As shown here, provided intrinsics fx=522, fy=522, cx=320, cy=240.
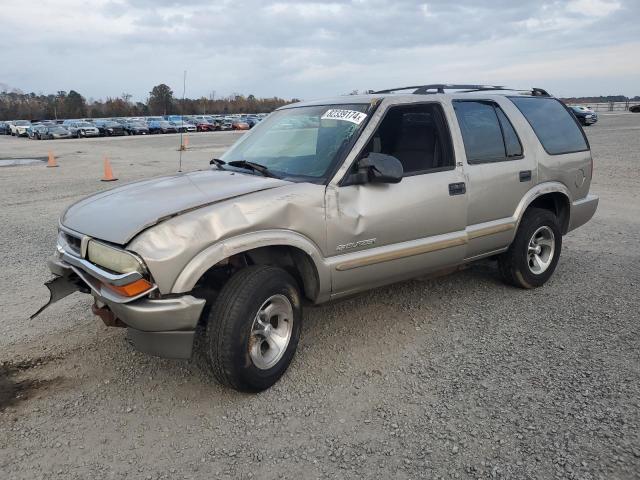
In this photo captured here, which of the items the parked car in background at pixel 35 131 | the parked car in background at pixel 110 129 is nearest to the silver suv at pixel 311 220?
the parked car in background at pixel 35 131

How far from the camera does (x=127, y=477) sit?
8.67 ft

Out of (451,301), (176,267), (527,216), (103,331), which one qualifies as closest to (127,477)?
(176,267)

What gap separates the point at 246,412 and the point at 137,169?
15.8m

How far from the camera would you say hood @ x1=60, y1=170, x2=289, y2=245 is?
10.0ft

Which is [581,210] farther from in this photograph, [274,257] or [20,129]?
[20,129]

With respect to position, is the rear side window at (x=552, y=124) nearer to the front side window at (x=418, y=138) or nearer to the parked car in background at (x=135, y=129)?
the front side window at (x=418, y=138)

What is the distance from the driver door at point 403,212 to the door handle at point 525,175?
0.84 metres

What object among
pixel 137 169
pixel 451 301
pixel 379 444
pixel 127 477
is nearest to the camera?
pixel 127 477

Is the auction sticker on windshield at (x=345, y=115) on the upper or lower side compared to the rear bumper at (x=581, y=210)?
upper

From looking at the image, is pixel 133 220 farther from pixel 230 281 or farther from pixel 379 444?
pixel 379 444

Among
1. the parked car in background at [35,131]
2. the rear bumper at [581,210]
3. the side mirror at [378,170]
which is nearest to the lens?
the side mirror at [378,170]

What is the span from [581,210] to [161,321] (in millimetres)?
4598

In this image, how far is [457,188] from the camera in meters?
4.27

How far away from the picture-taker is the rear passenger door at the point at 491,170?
444 centimetres
